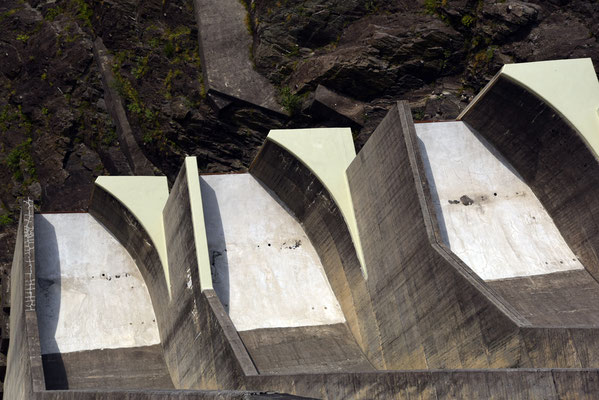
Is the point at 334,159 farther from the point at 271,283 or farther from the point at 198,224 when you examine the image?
the point at 198,224

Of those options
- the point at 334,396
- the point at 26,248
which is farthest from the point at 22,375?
the point at 334,396

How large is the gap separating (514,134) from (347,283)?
504 cm

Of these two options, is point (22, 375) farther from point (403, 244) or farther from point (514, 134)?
point (514, 134)

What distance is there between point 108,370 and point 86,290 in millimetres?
2294

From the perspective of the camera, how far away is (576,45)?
21672mm

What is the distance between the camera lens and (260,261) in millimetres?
18969

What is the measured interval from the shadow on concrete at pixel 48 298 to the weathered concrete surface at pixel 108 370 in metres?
0.02

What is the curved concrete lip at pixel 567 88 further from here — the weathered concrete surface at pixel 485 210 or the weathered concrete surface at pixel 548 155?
the weathered concrete surface at pixel 485 210

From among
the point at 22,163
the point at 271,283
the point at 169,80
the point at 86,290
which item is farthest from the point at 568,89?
the point at 22,163

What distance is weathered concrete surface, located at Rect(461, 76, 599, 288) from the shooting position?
17328mm

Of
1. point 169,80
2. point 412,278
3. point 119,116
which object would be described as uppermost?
point 412,278

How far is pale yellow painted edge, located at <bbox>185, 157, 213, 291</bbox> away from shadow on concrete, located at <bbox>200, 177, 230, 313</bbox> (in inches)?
35.9

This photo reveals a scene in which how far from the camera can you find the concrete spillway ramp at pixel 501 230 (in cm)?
1653

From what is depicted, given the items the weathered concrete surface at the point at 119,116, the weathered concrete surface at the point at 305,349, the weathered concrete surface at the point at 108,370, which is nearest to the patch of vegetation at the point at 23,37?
the weathered concrete surface at the point at 119,116
